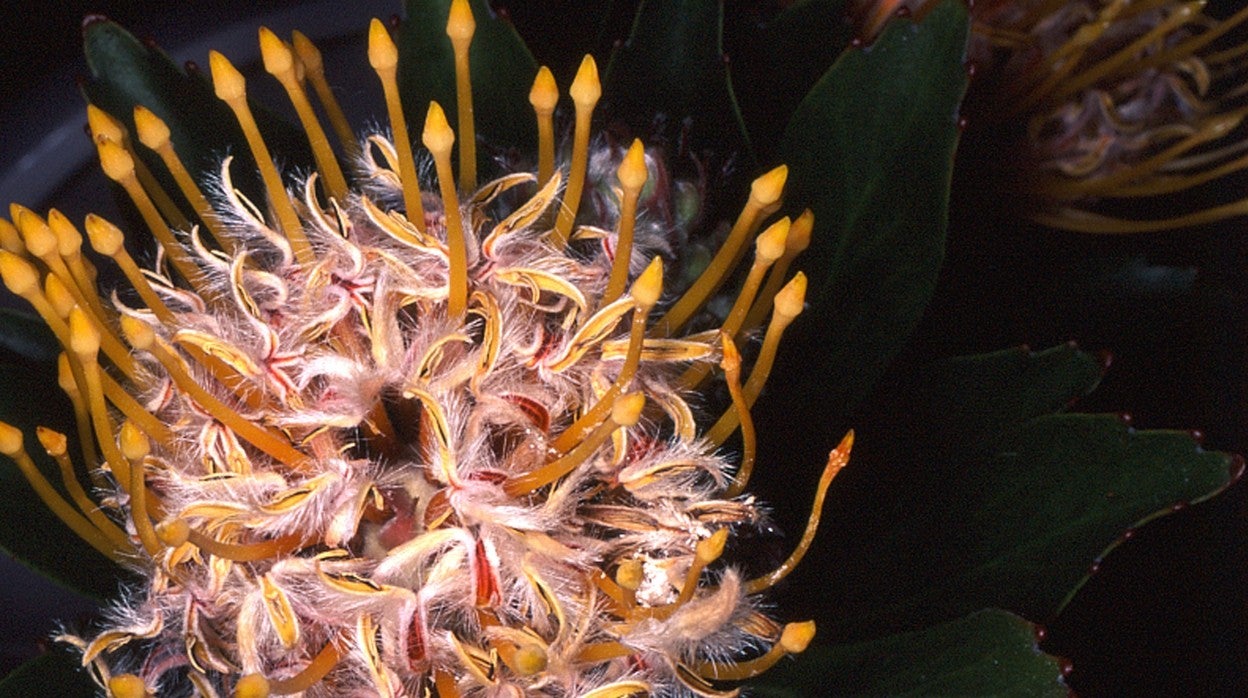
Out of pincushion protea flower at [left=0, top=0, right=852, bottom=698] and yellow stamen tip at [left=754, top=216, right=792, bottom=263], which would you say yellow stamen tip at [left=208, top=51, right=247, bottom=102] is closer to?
pincushion protea flower at [left=0, top=0, right=852, bottom=698]

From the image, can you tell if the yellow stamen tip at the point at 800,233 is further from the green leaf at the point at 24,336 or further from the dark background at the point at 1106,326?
the green leaf at the point at 24,336

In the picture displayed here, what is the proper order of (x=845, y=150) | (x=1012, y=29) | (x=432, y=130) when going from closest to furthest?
(x=432, y=130) < (x=845, y=150) < (x=1012, y=29)

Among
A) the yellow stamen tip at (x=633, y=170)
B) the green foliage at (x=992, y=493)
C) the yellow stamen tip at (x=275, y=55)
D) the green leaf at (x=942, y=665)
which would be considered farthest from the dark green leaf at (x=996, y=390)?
the yellow stamen tip at (x=275, y=55)

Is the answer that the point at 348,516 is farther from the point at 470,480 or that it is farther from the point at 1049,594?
the point at 1049,594

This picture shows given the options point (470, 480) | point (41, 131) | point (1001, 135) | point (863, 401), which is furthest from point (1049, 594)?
point (41, 131)

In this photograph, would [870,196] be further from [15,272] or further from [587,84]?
[15,272]

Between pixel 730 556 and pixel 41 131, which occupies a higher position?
pixel 41 131
